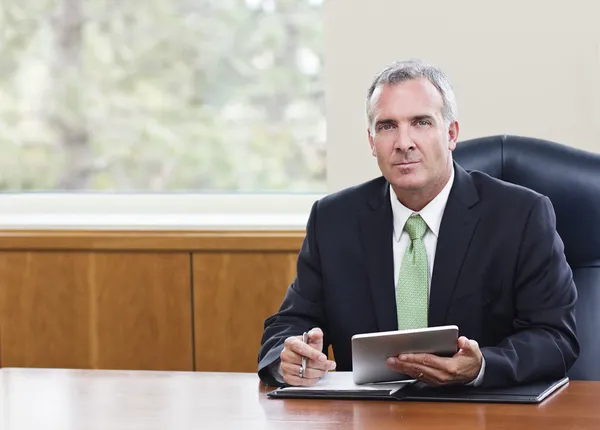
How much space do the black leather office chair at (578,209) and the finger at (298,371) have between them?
741 mm

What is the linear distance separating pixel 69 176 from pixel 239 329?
1.07m

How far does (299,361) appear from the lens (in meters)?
2.05

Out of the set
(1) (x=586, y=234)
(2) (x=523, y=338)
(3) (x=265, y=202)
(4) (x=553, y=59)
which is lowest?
(2) (x=523, y=338)

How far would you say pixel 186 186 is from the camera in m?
3.91

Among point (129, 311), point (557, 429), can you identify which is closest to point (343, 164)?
point (129, 311)

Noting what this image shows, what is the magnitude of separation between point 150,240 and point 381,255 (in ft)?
4.16

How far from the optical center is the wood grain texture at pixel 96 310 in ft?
11.4

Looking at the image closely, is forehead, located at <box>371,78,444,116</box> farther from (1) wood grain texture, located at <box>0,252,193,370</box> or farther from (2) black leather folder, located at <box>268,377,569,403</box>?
(1) wood grain texture, located at <box>0,252,193,370</box>

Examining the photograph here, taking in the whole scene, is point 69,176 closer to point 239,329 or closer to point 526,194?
point 239,329

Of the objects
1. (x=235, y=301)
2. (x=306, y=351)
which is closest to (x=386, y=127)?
(x=306, y=351)

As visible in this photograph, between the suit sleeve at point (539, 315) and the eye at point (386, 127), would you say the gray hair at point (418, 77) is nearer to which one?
the eye at point (386, 127)

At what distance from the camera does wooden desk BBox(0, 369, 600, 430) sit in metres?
1.74

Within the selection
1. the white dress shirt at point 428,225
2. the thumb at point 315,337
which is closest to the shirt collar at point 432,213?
the white dress shirt at point 428,225

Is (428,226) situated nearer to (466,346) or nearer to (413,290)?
(413,290)
